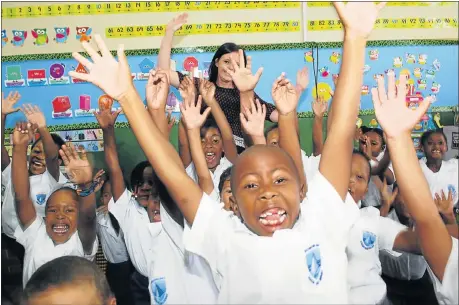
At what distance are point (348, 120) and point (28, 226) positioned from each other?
115 centimetres

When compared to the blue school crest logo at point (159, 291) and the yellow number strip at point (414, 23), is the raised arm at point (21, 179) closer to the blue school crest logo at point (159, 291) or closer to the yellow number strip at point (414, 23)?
the blue school crest logo at point (159, 291)

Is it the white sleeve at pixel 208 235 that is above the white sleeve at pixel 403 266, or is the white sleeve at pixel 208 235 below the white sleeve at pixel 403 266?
above

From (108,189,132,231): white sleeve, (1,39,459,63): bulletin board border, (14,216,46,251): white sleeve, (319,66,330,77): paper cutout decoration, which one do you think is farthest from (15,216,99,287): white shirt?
(319,66,330,77): paper cutout decoration

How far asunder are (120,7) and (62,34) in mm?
262

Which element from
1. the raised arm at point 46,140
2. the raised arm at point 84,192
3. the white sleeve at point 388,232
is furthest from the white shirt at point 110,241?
the white sleeve at point 388,232

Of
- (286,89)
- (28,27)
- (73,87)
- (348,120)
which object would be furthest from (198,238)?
(28,27)

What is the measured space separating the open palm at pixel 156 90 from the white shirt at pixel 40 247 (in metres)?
0.61

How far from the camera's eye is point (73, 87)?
2.19 meters

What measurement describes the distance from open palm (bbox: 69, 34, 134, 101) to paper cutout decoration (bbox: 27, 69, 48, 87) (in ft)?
3.58

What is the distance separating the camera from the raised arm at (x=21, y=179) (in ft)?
5.64

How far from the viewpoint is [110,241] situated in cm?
195

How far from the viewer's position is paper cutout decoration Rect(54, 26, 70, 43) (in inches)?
84.2

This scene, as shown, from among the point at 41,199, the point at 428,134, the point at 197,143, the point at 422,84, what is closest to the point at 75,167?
the point at 41,199

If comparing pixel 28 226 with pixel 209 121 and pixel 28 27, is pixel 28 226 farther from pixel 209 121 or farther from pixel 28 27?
pixel 28 27
